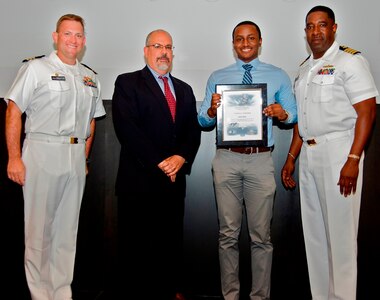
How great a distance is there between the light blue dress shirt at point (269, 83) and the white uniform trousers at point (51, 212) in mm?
931

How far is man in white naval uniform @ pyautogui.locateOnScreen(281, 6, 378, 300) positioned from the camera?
7.99 ft

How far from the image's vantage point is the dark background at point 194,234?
3.21m

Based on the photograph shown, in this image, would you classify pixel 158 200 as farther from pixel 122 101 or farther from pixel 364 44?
pixel 364 44

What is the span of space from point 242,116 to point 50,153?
4.14 ft

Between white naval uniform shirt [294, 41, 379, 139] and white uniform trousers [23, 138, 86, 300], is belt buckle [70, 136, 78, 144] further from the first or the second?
white naval uniform shirt [294, 41, 379, 139]

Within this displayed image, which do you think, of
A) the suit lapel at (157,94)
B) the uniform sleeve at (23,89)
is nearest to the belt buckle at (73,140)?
the uniform sleeve at (23,89)

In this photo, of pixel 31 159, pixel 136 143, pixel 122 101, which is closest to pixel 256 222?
pixel 136 143

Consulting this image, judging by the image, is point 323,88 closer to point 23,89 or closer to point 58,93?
point 58,93

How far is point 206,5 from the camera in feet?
10.9

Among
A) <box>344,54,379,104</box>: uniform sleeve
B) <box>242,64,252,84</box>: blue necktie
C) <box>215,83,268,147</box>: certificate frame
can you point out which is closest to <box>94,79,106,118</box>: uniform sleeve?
<box>215,83,268,147</box>: certificate frame

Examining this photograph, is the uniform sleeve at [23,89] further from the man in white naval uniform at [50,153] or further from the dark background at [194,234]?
the dark background at [194,234]

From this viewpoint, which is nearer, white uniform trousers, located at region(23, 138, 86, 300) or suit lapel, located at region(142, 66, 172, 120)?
white uniform trousers, located at region(23, 138, 86, 300)

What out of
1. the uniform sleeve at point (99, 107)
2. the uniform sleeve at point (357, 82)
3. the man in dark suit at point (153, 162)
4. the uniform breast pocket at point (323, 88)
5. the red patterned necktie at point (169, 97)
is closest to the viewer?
the uniform sleeve at point (357, 82)

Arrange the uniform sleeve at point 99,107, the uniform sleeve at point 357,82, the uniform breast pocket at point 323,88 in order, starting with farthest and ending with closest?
the uniform sleeve at point 99,107 → the uniform breast pocket at point 323,88 → the uniform sleeve at point 357,82
